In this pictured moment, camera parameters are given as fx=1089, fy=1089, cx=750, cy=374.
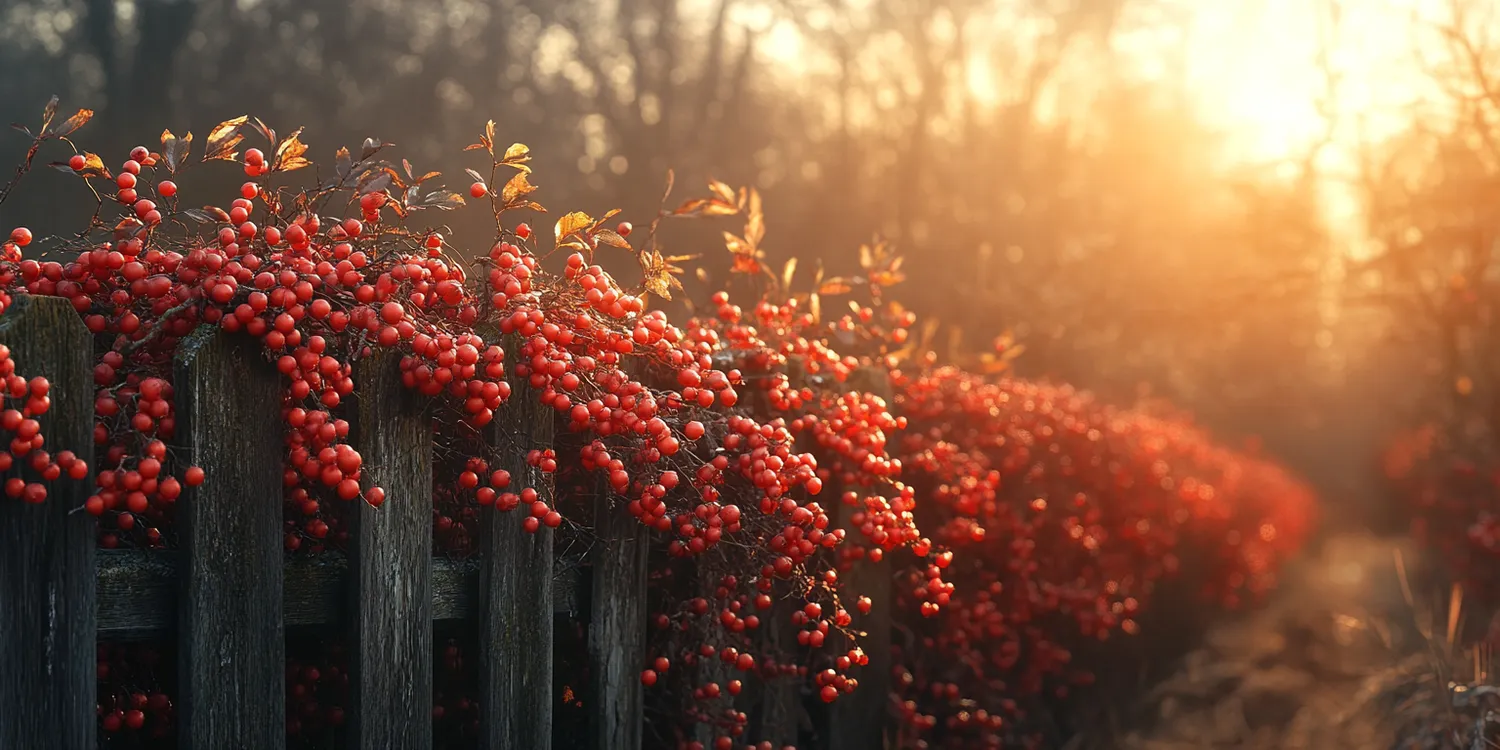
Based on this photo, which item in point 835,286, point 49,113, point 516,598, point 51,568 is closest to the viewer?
point 51,568

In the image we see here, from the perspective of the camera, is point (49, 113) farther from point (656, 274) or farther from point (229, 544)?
point (656, 274)

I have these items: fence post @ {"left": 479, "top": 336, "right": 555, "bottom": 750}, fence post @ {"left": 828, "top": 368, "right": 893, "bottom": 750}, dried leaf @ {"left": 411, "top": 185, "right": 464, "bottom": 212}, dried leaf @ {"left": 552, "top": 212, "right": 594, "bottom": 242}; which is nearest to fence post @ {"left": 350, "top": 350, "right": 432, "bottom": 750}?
fence post @ {"left": 479, "top": 336, "right": 555, "bottom": 750}

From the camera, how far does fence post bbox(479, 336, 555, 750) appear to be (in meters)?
2.14

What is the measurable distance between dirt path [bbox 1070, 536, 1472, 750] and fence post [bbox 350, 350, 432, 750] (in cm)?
279

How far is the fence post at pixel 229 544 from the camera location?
1765mm

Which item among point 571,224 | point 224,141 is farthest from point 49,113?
point 571,224

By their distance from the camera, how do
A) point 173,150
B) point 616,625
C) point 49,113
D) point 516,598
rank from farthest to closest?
1. point 616,625
2. point 516,598
3. point 173,150
4. point 49,113

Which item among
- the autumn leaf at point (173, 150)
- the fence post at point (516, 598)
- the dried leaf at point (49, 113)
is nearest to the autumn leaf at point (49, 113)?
the dried leaf at point (49, 113)

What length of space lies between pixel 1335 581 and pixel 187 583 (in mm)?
10872

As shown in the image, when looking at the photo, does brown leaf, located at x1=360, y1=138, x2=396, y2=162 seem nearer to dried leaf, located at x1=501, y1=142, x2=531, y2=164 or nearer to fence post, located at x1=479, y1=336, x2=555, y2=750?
dried leaf, located at x1=501, y1=142, x2=531, y2=164

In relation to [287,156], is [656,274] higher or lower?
lower

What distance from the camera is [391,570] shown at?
2.00 m

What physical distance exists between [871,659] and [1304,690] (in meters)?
3.45

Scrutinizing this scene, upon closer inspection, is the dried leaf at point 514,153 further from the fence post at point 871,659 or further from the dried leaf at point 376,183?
the fence post at point 871,659
